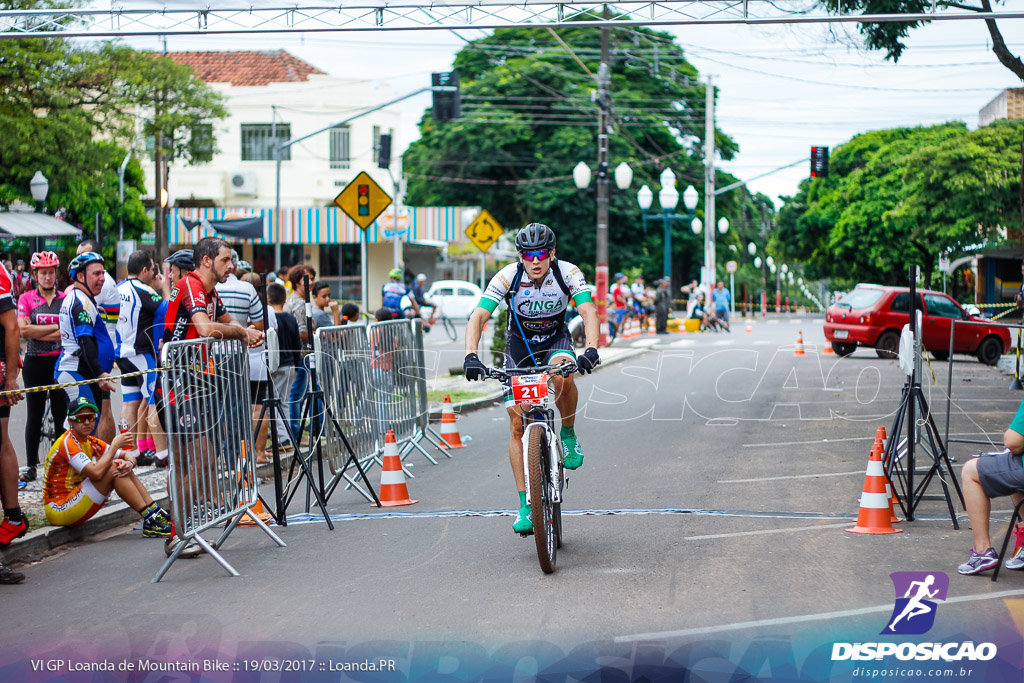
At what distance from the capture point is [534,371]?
6.64m

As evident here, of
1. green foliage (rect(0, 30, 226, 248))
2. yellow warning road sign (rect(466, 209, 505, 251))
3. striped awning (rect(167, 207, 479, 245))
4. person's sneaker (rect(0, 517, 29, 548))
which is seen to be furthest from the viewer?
striped awning (rect(167, 207, 479, 245))

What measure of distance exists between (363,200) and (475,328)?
8179 millimetres

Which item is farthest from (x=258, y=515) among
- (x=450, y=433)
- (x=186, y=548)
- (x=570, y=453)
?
(x=450, y=433)

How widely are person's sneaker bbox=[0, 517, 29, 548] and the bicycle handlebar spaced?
3222mm

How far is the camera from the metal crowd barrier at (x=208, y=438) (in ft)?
22.1

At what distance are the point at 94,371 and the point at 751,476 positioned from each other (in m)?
5.64

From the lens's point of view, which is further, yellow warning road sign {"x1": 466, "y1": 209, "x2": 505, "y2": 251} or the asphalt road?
yellow warning road sign {"x1": 466, "y1": 209, "x2": 505, "y2": 251}

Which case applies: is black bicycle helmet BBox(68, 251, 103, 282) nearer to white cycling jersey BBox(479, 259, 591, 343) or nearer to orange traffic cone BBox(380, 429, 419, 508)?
orange traffic cone BBox(380, 429, 419, 508)

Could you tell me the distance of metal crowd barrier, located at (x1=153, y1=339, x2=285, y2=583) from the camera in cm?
675

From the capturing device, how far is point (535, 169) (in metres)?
49.4

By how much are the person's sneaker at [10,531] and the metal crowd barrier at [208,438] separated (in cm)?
116

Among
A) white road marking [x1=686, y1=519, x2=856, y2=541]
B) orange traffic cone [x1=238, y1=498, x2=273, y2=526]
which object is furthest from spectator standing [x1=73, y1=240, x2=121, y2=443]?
white road marking [x1=686, y1=519, x2=856, y2=541]

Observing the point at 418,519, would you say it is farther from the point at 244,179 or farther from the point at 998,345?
the point at 244,179

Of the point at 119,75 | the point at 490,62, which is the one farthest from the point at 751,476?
the point at 490,62
